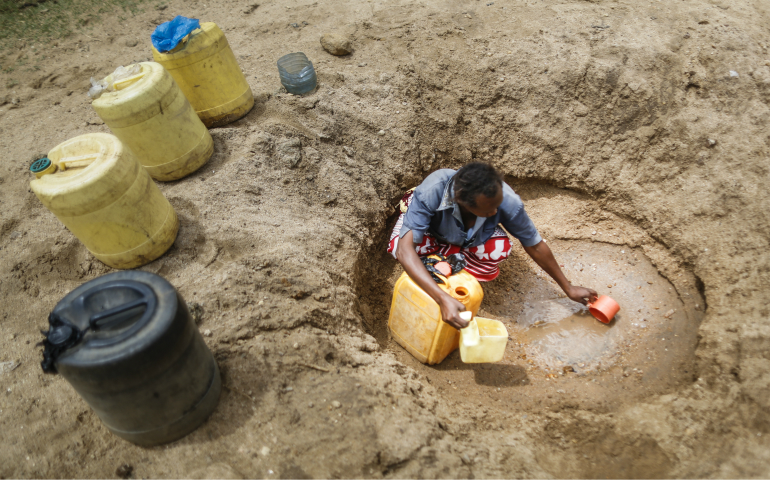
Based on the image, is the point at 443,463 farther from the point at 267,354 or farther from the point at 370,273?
the point at 370,273

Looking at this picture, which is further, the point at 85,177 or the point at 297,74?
the point at 297,74

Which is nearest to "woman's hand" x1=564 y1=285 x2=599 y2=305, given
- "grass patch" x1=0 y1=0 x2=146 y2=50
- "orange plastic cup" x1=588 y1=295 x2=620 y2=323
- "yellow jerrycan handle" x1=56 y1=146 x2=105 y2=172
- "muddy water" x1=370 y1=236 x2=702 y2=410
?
"orange plastic cup" x1=588 y1=295 x2=620 y2=323

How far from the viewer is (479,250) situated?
3068 mm

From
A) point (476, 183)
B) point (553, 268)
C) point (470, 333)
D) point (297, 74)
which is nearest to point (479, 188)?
point (476, 183)

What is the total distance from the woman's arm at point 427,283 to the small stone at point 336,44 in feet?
8.18

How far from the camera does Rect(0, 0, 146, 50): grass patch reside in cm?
503

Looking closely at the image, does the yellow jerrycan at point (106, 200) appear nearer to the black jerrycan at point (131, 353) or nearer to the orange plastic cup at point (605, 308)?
the black jerrycan at point (131, 353)

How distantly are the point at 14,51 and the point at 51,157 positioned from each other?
3.81 meters

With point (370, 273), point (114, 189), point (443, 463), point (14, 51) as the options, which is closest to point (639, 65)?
point (370, 273)

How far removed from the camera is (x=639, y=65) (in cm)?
371

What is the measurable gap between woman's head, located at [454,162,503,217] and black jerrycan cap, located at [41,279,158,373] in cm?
166

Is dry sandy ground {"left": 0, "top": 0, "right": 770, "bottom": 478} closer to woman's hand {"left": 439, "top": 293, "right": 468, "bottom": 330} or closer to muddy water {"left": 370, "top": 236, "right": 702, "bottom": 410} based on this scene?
muddy water {"left": 370, "top": 236, "right": 702, "bottom": 410}

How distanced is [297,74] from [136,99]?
1531 mm

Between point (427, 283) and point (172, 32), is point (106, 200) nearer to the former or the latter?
point (172, 32)
